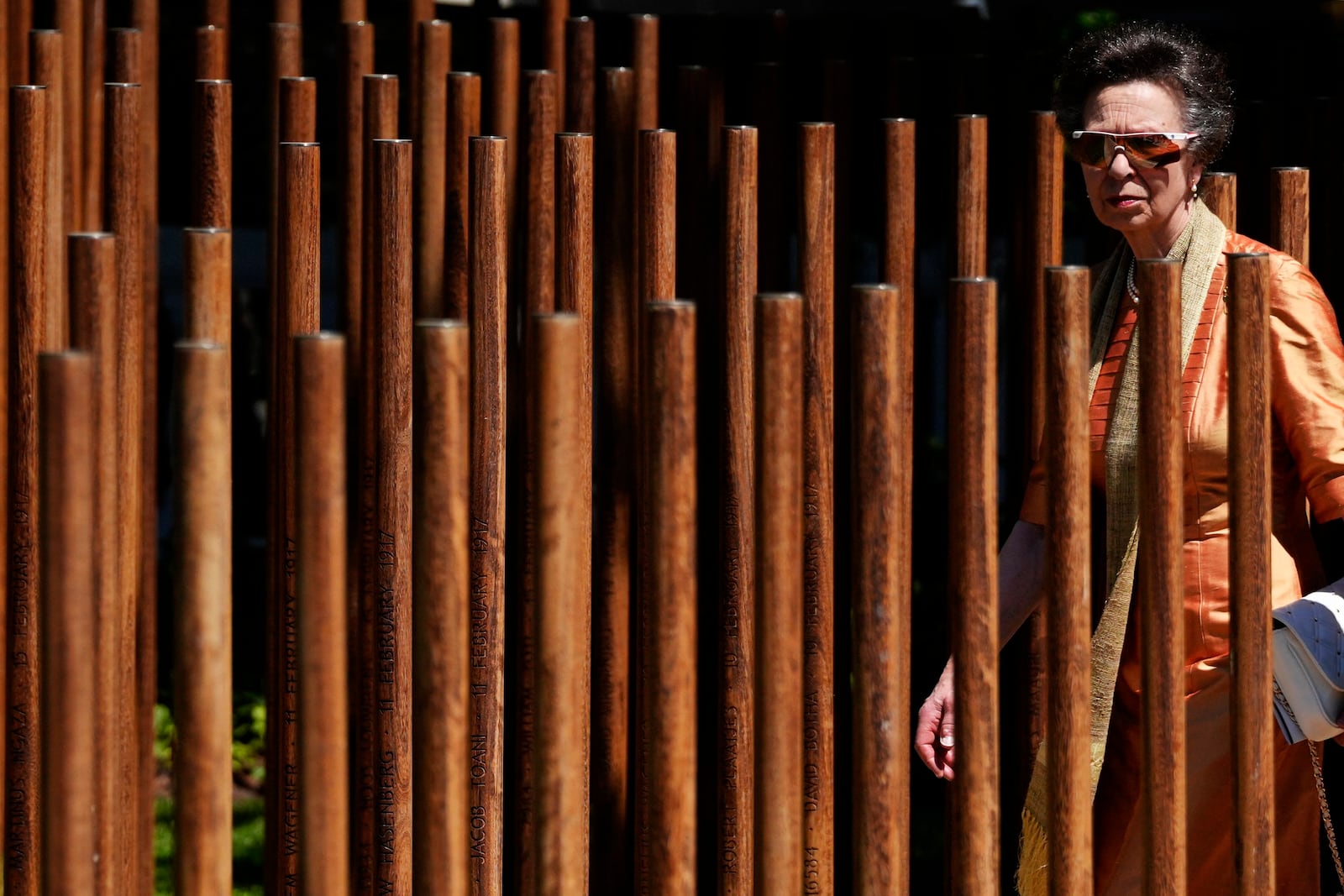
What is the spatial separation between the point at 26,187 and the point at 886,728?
116 cm

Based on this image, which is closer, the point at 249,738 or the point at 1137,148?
the point at 1137,148

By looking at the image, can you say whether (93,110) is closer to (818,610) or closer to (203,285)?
(203,285)

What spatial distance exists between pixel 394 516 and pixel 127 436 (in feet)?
1.06

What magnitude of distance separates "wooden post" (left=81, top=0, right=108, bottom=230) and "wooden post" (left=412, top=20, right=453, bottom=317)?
0.46 metres

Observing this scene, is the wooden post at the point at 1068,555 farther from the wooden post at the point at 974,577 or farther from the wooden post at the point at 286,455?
the wooden post at the point at 286,455

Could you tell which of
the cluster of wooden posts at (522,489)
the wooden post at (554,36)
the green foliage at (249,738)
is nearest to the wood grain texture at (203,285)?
the cluster of wooden posts at (522,489)

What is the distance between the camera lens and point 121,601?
6.07 ft

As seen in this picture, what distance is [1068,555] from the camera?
5.26 feet

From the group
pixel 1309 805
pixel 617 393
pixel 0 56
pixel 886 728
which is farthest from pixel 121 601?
pixel 1309 805

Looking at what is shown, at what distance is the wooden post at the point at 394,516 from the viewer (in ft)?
5.94

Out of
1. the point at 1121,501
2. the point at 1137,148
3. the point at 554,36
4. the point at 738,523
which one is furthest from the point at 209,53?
the point at 1121,501

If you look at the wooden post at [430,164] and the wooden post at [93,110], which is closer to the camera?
the wooden post at [430,164]

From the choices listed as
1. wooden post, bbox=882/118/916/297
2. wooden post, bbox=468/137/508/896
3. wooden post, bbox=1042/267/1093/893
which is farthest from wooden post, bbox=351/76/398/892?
wooden post, bbox=1042/267/1093/893

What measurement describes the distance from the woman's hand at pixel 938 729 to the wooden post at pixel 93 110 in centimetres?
134
